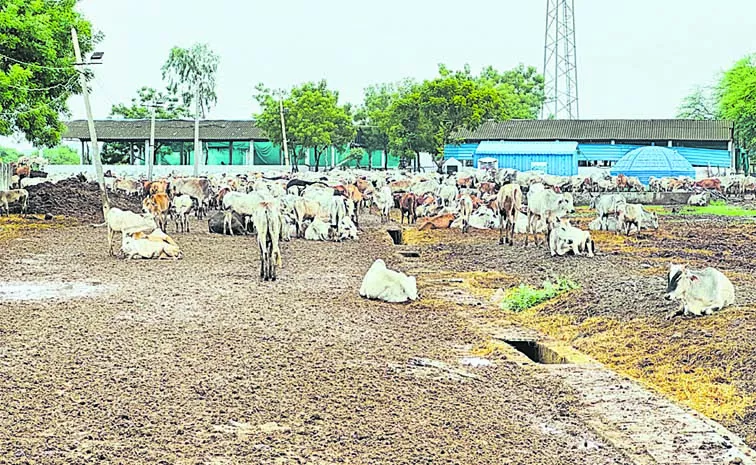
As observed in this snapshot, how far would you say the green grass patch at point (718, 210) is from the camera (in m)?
37.0

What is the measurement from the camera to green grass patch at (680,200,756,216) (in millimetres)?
37000

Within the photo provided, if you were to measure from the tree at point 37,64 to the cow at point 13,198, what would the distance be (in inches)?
66.3

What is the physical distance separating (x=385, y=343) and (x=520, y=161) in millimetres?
63359

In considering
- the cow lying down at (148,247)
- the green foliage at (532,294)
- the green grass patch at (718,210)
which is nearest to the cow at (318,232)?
the cow lying down at (148,247)

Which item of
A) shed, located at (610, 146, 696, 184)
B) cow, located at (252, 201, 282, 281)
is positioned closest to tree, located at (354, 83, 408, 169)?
shed, located at (610, 146, 696, 184)

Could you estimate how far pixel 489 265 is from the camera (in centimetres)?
1933

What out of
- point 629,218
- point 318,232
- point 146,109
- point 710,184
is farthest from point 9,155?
point 629,218

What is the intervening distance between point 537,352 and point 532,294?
306cm

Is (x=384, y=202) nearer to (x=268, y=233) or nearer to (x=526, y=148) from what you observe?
(x=268, y=233)

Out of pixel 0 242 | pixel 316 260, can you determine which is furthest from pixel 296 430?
pixel 0 242

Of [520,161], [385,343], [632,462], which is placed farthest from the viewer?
[520,161]

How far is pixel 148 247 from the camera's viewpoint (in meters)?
19.2

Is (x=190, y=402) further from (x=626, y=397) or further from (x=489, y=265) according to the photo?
(x=489, y=265)

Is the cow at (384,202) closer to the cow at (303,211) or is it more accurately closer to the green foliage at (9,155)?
the cow at (303,211)
